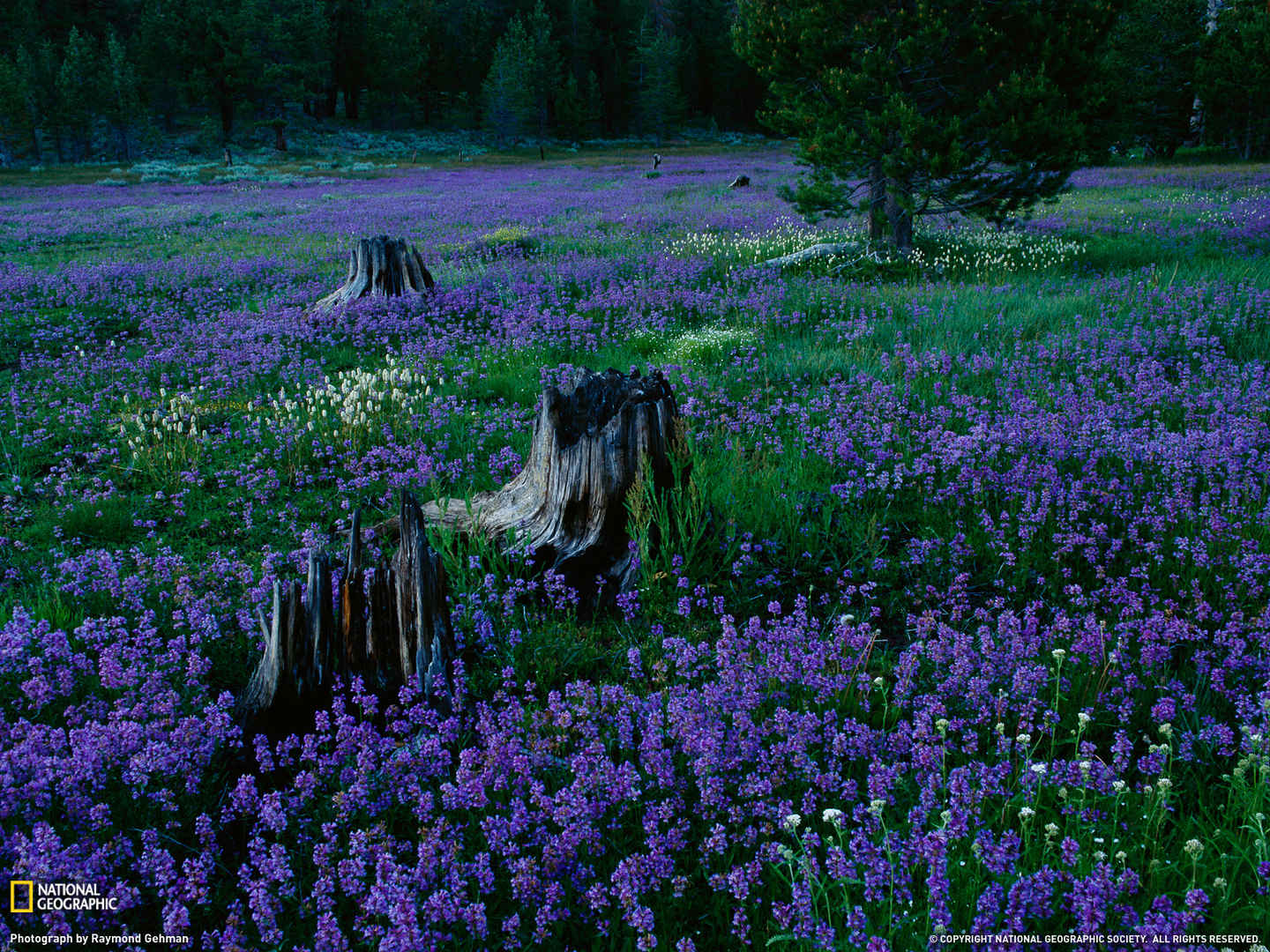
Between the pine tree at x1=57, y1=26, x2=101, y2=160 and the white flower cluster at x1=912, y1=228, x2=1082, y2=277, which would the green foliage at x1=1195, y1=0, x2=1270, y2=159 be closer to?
the white flower cluster at x1=912, y1=228, x2=1082, y2=277

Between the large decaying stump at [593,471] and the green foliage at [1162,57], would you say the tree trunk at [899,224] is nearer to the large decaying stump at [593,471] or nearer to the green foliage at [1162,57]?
the large decaying stump at [593,471]

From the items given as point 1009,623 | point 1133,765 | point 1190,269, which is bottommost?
point 1133,765

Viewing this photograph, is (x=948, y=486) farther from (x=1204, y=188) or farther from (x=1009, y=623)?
(x=1204, y=188)

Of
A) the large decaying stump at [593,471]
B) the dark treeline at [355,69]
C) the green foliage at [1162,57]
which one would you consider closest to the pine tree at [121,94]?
the dark treeline at [355,69]

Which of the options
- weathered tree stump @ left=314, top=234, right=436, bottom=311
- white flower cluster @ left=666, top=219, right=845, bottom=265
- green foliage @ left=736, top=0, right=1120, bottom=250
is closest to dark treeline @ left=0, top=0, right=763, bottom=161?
white flower cluster @ left=666, top=219, right=845, bottom=265

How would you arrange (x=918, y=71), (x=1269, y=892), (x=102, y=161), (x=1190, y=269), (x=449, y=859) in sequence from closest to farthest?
1. (x=1269, y=892)
2. (x=449, y=859)
3. (x=1190, y=269)
4. (x=918, y=71)
5. (x=102, y=161)

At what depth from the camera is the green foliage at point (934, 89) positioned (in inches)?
480

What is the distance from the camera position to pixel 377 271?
12.2 m

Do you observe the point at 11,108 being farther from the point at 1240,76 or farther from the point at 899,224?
the point at 1240,76

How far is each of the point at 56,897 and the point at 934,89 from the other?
49.9 ft

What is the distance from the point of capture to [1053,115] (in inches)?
493

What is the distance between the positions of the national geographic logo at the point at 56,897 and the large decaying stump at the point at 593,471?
2.75 m

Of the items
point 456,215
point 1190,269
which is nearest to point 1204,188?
point 1190,269

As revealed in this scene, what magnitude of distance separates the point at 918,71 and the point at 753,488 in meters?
11.2
